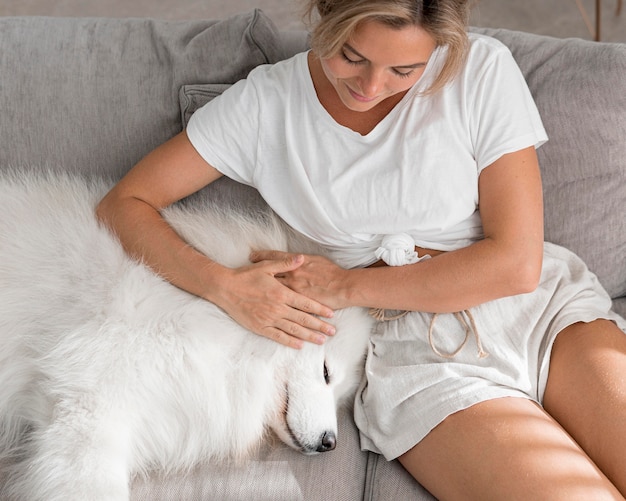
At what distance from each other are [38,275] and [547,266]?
3.77ft

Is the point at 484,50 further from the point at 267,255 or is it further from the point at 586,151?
the point at 267,255

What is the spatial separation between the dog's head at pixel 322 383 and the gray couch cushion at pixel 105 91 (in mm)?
693

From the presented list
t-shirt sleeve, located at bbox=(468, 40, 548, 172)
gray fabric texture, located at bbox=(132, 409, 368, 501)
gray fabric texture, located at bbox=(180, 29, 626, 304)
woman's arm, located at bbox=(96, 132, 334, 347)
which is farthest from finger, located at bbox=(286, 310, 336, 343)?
gray fabric texture, located at bbox=(180, 29, 626, 304)

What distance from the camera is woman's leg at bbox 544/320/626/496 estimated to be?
4.59 ft

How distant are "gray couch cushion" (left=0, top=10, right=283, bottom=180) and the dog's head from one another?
69cm

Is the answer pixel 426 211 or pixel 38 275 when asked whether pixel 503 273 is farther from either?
pixel 38 275

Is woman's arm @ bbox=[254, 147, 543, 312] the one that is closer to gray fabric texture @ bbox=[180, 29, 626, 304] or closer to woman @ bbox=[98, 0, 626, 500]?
woman @ bbox=[98, 0, 626, 500]

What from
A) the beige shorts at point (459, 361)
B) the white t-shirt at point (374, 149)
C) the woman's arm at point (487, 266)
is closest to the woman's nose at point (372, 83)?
the white t-shirt at point (374, 149)

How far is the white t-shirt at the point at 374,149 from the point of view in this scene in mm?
1519

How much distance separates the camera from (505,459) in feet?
4.48

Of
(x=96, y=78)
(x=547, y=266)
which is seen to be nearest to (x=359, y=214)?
(x=547, y=266)

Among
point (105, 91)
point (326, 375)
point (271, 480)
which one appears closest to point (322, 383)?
point (326, 375)

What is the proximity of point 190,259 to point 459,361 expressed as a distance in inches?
24.8

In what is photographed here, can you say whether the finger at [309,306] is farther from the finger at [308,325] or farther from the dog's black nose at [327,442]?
the dog's black nose at [327,442]
